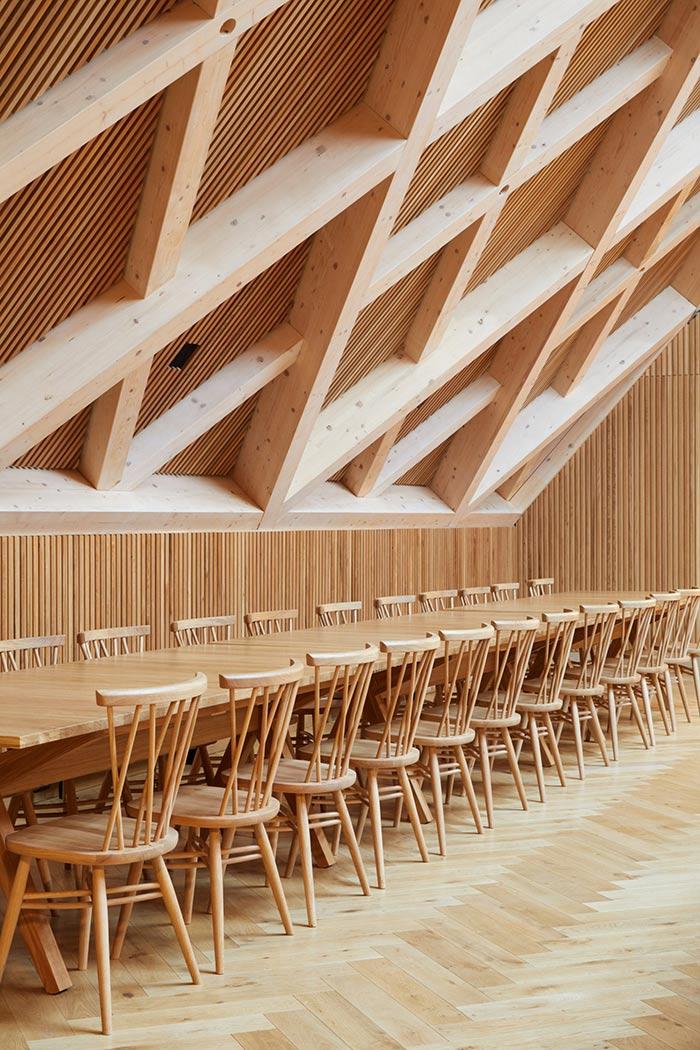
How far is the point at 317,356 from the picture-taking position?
6.93 meters

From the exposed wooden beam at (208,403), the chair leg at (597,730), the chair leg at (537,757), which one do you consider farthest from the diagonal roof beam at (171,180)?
the chair leg at (597,730)

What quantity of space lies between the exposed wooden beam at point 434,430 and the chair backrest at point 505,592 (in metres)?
1.16

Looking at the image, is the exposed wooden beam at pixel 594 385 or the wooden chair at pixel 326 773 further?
the exposed wooden beam at pixel 594 385

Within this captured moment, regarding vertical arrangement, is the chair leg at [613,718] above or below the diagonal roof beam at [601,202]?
below

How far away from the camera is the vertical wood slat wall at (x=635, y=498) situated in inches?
487

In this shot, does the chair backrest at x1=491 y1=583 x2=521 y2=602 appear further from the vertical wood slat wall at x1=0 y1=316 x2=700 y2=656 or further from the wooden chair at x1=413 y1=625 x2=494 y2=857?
the wooden chair at x1=413 y1=625 x2=494 y2=857

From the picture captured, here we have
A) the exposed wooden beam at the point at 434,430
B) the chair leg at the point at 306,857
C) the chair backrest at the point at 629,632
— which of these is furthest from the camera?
the exposed wooden beam at the point at 434,430

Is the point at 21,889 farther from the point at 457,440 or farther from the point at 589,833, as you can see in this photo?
the point at 457,440

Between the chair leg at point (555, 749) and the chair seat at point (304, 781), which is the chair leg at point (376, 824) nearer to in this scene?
the chair seat at point (304, 781)

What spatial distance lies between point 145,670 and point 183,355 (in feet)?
6.85

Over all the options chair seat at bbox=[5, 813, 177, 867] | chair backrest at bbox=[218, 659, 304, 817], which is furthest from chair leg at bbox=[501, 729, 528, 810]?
chair seat at bbox=[5, 813, 177, 867]

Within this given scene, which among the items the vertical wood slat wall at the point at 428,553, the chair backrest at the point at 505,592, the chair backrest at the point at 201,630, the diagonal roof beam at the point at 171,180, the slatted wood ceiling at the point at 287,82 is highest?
the slatted wood ceiling at the point at 287,82

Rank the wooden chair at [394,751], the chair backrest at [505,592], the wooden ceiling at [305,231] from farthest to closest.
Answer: the chair backrest at [505,592] < the wooden chair at [394,751] < the wooden ceiling at [305,231]

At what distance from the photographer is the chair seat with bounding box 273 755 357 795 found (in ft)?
15.0
